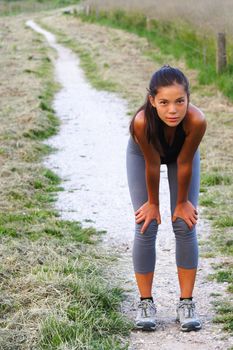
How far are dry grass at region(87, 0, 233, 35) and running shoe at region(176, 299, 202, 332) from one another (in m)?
9.90

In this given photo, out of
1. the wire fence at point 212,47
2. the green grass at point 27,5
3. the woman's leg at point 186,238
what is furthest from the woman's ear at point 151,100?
the green grass at point 27,5

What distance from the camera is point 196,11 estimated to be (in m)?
16.4

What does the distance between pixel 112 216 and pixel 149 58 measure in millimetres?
12117

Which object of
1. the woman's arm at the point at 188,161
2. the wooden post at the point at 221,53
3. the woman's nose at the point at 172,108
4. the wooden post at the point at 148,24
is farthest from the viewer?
the wooden post at the point at 148,24

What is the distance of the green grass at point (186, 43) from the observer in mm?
13344

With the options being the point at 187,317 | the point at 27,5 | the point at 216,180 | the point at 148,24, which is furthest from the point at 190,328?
the point at 27,5

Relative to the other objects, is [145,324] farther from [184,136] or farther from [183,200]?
[184,136]

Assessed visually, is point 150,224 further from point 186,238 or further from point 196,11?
point 196,11

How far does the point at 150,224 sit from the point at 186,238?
0.78ft

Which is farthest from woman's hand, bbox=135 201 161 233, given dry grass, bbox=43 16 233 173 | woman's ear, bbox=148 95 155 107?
dry grass, bbox=43 16 233 173

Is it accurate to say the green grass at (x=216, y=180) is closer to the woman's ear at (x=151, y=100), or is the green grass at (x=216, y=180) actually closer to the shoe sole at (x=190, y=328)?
the shoe sole at (x=190, y=328)

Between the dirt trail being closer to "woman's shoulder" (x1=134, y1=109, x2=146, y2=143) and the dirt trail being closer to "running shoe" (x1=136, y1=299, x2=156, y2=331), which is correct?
"running shoe" (x1=136, y1=299, x2=156, y2=331)

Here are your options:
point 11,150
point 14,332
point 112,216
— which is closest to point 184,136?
point 14,332

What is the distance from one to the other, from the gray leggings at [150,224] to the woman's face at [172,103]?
299mm
